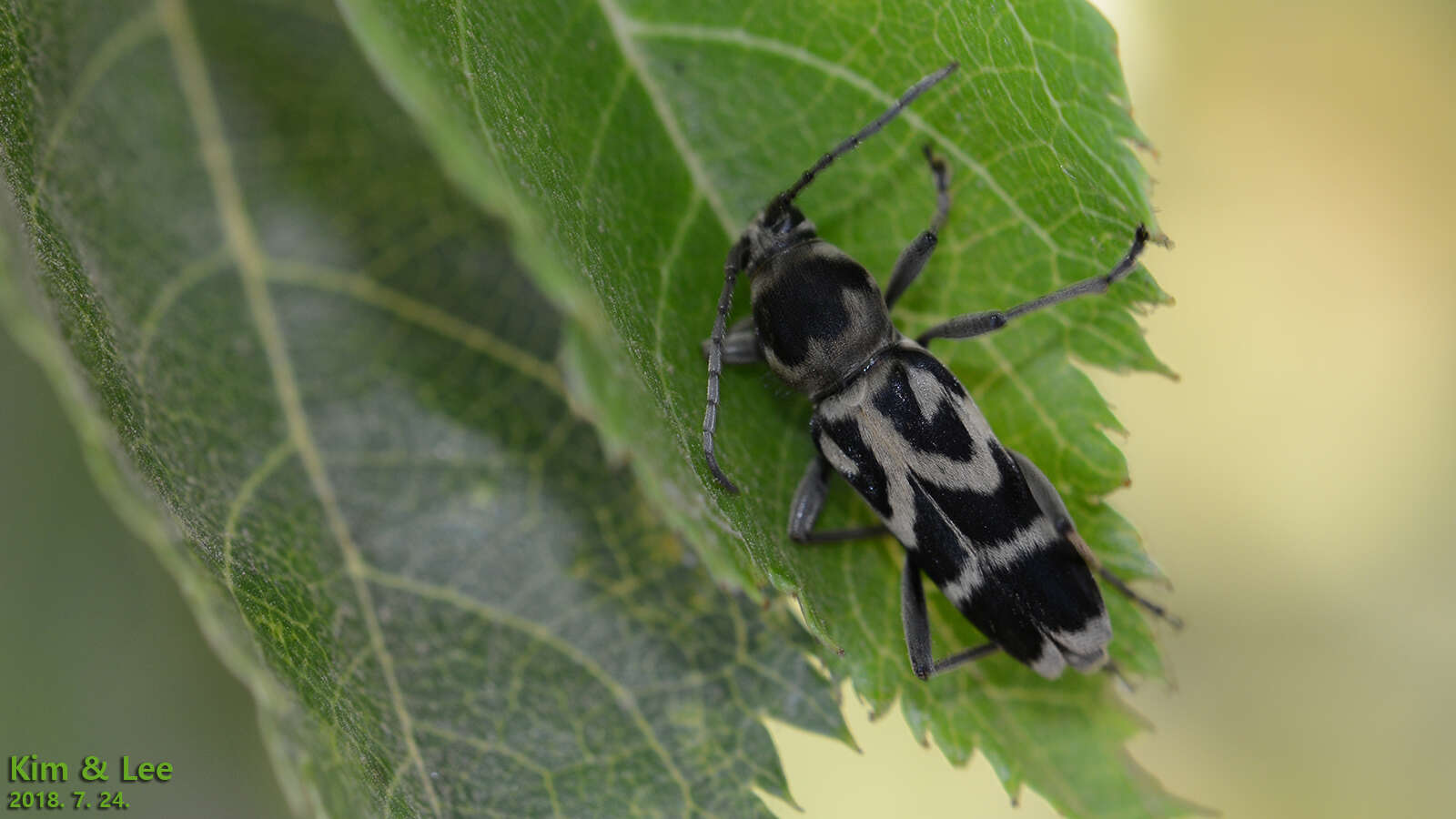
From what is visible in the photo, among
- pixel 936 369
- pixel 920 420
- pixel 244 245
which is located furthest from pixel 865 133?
pixel 244 245

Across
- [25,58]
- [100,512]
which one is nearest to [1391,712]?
[100,512]

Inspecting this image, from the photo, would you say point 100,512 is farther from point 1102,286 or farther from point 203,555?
point 1102,286

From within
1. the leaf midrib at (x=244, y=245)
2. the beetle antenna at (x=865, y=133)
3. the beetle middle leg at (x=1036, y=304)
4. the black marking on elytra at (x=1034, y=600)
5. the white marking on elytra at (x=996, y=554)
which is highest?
the leaf midrib at (x=244, y=245)

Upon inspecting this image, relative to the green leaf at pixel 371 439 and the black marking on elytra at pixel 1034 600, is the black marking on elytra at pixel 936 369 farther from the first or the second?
the green leaf at pixel 371 439

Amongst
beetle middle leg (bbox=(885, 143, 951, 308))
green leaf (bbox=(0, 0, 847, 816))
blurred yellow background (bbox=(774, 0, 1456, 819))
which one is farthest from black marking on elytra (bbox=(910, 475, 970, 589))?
blurred yellow background (bbox=(774, 0, 1456, 819))

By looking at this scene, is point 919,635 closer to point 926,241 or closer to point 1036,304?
point 1036,304

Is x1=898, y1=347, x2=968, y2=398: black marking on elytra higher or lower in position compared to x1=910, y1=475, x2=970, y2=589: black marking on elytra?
higher

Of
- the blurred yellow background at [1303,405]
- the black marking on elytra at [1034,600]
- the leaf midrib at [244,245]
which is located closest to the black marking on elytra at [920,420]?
the black marking on elytra at [1034,600]

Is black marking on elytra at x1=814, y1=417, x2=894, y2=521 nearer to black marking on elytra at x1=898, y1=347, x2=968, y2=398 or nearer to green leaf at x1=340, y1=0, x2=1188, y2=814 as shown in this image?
green leaf at x1=340, y1=0, x2=1188, y2=814
